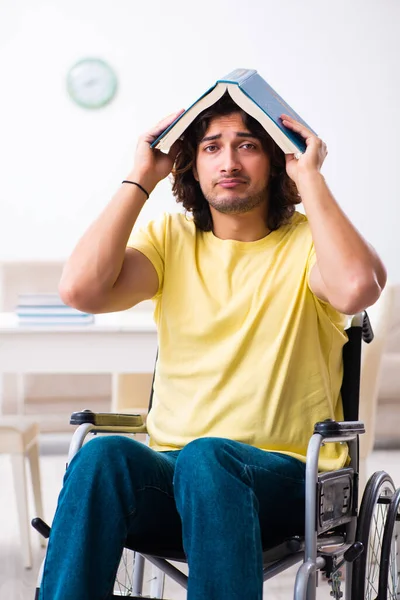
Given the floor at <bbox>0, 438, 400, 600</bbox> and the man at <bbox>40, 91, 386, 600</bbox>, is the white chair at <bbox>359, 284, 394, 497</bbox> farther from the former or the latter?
the man at <bbox>40, 91, 386, 600</bbox>

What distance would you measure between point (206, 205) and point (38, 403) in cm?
296

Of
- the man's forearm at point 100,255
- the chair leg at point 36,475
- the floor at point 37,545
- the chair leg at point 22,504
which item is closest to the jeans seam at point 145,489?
the man's forearm at point 100,255

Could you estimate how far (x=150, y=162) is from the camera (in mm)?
1626

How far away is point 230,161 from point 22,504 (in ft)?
4.64

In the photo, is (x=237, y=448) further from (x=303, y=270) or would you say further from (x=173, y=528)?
(x=303, y=270)

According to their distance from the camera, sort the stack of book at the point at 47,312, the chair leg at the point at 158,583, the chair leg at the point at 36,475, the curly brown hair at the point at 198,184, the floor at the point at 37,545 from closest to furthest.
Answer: the curly brown hair at the point at 198,184
the chair leg at the point at 158,583
the floor at the point at 37,545
the stack of book at the point at 47,312
the chair leg at the point at 36,475

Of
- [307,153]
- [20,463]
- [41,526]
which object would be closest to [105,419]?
[41,526]

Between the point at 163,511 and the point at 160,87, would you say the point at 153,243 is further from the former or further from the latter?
the point at 160,87

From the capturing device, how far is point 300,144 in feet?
5.01

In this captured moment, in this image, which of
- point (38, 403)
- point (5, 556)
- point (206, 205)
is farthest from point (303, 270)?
point (38, 403)

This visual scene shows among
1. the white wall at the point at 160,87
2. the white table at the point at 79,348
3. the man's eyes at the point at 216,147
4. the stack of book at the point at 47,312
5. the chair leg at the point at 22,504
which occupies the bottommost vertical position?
the chair leg at the point at 22,504

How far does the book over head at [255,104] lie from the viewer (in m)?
1.49

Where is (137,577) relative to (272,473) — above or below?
below

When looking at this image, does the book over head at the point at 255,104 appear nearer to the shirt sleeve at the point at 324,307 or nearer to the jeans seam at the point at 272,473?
the shirt sleeve at the point at 324,307
